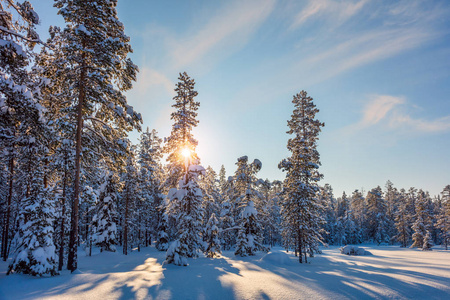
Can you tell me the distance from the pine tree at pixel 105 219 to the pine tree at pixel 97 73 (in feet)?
65.1

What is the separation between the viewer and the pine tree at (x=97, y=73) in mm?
12055

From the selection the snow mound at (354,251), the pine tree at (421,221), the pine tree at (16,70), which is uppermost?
the pine tree at (16,70)

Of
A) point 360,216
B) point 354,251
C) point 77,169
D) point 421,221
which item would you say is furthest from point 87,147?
point 360,216

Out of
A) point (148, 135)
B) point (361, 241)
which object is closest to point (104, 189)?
point (148, 135)

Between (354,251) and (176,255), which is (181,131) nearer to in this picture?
(176,255)

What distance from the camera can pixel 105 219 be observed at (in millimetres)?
31422

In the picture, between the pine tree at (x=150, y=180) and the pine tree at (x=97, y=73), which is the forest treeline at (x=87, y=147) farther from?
the pine tree at (x=150, y=180)

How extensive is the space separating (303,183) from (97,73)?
18.6 meters

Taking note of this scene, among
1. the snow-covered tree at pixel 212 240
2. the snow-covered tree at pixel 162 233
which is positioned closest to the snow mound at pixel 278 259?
the snow-covered tree at pixel 212 240

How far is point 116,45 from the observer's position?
484 inches

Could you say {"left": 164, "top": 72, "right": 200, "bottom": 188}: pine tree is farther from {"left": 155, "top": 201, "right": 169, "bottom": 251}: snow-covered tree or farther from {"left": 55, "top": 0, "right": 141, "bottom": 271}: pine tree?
{"left": 155, "top": 201, "right": 169, "bottom": 251}: snow-covered tree

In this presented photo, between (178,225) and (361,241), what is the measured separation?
8229 centimetres

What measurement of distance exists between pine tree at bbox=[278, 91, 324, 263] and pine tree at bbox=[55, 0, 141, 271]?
1559 cm

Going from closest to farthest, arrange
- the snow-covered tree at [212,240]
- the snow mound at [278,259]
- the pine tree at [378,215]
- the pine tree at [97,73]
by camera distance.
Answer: the pine tree at [97,73], the snow mound at [278,259], the snow-covered tree at [212,240], the pine tree at [378,215]
